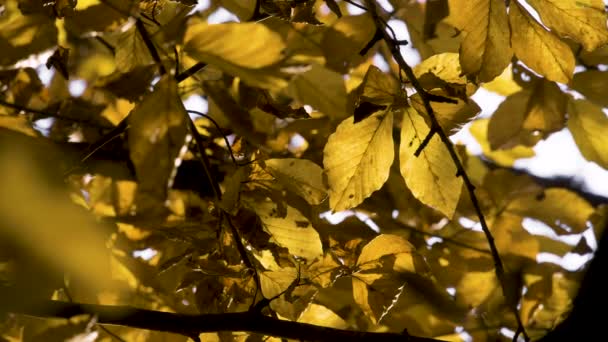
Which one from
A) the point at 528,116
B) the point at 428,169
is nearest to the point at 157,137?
the point at 428,169

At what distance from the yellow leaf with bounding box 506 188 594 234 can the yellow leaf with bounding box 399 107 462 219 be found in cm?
56

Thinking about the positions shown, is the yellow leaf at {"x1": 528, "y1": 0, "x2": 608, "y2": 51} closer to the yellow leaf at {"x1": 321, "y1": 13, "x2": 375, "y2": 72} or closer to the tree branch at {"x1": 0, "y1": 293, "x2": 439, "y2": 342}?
the yellow leaf at {"x1": 321, "y1": 13, "x2": 375, "y2": 72}

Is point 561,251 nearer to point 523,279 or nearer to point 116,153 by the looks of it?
point 523,279

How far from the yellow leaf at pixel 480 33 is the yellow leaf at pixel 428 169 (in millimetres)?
104

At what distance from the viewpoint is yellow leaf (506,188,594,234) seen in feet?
4.74

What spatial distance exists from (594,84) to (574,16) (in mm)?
435

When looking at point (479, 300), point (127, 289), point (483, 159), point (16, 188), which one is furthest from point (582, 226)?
point (16, 188)

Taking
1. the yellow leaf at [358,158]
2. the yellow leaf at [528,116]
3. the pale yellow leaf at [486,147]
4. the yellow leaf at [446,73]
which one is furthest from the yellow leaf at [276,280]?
the pale yellow leaf at [486,147]

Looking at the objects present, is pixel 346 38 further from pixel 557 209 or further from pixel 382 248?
pixel 557 209

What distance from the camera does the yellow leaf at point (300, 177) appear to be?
0.90 meters

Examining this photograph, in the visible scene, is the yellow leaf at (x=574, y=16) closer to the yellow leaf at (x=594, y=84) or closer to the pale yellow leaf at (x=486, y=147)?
the yellow leaf at (x=594, y=84)

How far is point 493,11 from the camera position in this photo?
2.86 ft

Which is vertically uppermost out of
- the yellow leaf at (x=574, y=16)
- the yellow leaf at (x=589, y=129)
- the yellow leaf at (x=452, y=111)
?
the yellow leaf at (x=574, y=16)

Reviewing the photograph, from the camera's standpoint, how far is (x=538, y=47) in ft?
2.95
